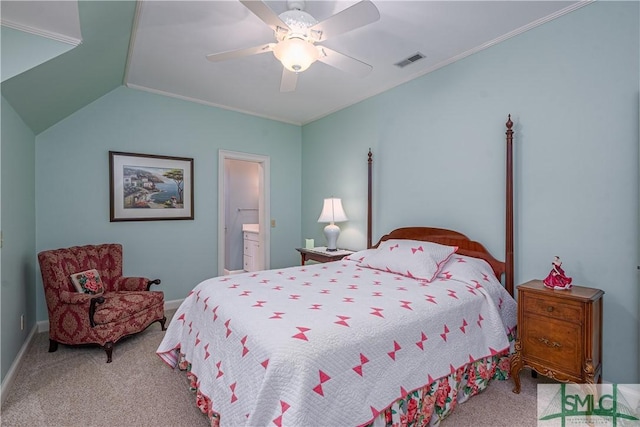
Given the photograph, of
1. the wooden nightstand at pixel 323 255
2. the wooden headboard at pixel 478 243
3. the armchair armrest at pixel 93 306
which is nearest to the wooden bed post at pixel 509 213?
the wooden headboard at pixel 478 243

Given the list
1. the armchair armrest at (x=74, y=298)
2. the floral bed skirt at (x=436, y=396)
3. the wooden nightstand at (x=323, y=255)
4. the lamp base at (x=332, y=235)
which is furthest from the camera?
the lamp base at (x=332, y=235)

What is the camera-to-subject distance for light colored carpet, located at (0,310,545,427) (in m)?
1.92

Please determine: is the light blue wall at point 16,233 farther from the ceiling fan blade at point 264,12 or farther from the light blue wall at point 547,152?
the light blue wall at point 547,152

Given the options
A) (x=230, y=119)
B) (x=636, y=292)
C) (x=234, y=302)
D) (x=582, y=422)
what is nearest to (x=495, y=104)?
(x=636, y=292)

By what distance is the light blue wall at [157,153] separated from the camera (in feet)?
11.1

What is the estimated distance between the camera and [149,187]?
12.8ft

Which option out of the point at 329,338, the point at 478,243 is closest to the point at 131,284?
the point at 329,338

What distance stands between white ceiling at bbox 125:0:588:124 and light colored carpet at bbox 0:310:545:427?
105 inches

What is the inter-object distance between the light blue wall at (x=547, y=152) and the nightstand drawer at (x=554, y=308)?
0.47 m

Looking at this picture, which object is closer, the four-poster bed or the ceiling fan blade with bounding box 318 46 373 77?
the four-poster bed

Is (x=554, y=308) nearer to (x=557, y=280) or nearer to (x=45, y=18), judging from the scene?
(x=557, y=280)

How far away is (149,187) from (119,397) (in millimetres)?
2429

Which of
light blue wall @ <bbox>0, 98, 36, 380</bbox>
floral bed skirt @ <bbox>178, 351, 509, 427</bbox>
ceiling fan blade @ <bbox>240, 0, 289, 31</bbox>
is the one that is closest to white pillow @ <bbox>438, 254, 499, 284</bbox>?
floral bed skirt @ <bbox>178, 351, 509, 427</bbox>

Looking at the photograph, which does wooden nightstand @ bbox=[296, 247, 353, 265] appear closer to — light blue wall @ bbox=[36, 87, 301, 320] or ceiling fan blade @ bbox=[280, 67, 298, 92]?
light blue wall @ bbox=[36, 87, 301, 320]
